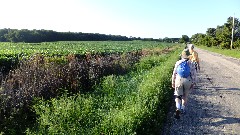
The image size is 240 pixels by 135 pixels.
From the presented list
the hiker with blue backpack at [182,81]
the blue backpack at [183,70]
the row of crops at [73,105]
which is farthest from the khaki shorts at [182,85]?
the row of crops at [73,105]

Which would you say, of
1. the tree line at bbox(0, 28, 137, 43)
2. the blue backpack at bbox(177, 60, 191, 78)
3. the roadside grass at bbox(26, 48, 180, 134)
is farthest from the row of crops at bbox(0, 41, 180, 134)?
the tree line at bbox(0, 28, 137, 43)

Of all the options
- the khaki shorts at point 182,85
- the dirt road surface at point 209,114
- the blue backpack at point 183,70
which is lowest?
the dirt road surface at point 209,114

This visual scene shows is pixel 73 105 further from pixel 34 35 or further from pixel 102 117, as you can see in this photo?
pixel 34 35

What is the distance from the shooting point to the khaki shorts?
9.29 metres

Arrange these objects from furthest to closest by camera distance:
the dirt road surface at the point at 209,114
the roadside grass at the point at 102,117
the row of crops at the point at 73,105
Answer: the dirt road surface at the point at 209,114
the row of crops at the point at 73,105
the roadside grass at the point at 102,117

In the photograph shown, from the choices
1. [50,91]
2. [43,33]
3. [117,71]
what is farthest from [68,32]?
[50,91]

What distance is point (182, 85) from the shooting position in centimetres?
934

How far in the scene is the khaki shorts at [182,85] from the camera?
30.5 ft

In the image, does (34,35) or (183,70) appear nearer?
(183,70)

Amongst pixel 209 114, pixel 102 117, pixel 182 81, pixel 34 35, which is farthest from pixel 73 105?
pixel 34 35

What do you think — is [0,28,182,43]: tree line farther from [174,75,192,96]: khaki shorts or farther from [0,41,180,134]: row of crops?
[174,75,192,96]: khaki shorts

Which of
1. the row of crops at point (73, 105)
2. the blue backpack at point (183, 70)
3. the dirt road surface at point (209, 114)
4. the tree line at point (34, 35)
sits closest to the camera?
the row of crops at point (73, 105)

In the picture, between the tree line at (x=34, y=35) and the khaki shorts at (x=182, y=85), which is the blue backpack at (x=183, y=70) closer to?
the khaki shorts at (x=182, y=85)

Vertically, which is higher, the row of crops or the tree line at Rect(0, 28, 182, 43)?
the tree line at Rect(0, 28, 182, 43)
